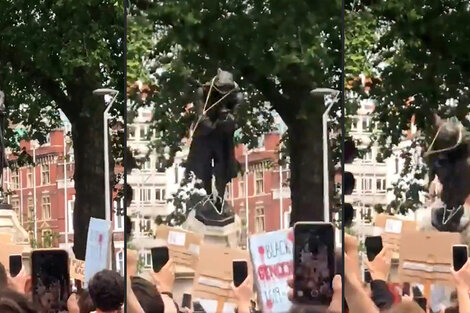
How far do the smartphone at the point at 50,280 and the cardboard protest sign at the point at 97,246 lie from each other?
0.49 feet

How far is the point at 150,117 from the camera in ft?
19.2

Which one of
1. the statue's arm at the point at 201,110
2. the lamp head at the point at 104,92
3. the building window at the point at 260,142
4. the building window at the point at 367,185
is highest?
the lamp head at the point at 104,92

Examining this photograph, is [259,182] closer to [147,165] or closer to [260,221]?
[260,221]

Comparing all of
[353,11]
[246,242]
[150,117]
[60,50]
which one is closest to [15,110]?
[60,50]

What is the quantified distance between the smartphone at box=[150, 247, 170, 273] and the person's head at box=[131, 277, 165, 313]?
0.28 ft

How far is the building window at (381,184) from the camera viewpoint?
577 centimetres

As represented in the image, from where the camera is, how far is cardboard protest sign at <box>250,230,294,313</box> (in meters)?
5.70

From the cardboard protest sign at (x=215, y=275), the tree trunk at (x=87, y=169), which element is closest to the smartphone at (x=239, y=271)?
the cardboard protest sign at (x=215, y=275)

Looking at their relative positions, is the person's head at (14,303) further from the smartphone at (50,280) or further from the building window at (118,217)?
the building window at (118,217)

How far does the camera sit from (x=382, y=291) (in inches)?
227

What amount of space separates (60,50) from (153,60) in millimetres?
578

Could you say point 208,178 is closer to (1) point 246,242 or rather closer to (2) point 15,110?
(1) point 246,242

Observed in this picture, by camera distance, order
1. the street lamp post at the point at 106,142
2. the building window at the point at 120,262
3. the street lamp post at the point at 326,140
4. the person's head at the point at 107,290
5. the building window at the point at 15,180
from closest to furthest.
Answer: the street lamp post at the point at 326,140 < the person's head at the point at 107,290 < the building window at the point at 120,262 < the street lamp post at the point at 106,142 < the building window at the point at 15,180

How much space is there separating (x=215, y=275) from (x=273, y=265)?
298mm
